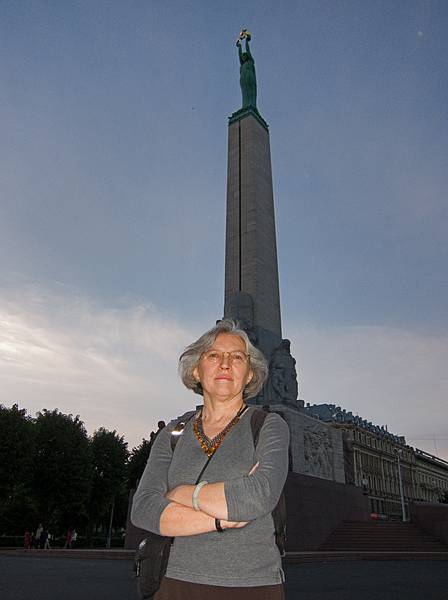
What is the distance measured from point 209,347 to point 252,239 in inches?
814

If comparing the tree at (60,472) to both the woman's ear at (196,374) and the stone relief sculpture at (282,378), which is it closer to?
the stone relief sculpture at (282,378)

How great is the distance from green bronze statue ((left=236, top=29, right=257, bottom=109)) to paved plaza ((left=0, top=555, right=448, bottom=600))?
2342 cm

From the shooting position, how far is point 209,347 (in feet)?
9.37

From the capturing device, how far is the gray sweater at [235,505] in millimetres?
2098

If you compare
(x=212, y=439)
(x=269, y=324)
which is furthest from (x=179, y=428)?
(x=269, y=324)

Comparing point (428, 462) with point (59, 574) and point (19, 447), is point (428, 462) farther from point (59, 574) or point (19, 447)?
point (59, 574)

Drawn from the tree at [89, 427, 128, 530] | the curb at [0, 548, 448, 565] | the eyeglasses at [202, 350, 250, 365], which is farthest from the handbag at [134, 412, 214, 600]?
the tree at [89, 427, 128, 530]

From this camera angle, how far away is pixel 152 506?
2.25 m

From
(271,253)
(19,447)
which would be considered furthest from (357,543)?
(19,447)

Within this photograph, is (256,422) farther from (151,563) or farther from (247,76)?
(247,76)

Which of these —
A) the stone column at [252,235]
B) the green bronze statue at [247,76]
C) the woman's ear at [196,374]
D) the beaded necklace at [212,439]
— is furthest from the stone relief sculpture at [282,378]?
A: the beaded necklace at [212,439]

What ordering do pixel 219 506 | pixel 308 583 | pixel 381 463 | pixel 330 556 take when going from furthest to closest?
pixel 381 463 < pixel 330 556 < pixel 308 583 < pixel 219 506

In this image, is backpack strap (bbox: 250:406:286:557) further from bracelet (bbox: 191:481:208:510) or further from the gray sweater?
bracelet (bbox: 191:481:208:510)

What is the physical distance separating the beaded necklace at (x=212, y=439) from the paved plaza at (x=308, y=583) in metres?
5.98
